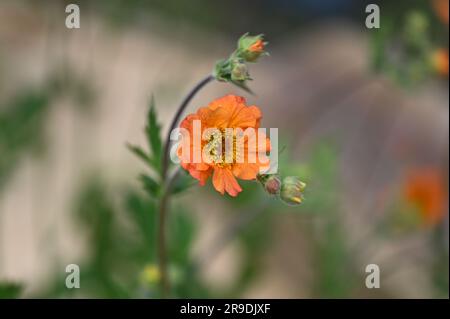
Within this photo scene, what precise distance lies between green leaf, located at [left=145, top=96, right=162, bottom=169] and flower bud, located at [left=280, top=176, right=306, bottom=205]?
154mm

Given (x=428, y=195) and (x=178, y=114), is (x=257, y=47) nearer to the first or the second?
(x=178, y=114)

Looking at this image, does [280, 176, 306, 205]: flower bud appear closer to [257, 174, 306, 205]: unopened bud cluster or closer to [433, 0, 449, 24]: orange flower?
[257, 174, 306, 205]: unopened bud cluster

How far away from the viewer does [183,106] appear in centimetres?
67

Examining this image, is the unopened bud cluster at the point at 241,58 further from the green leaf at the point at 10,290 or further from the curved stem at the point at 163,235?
the green leaf at the point at 10,290

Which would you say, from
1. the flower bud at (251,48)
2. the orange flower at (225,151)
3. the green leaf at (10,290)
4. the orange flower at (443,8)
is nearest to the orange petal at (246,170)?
the orange flower at (225,151)

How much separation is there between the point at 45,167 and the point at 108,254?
442 millimetres

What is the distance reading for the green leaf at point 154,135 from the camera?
709mm

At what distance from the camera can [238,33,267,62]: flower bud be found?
65 cm

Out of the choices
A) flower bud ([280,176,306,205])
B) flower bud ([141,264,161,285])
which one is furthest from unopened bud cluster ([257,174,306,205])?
flower bud ([141,264,161,285])

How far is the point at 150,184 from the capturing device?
75 cm

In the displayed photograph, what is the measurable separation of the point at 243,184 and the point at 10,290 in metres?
0.54

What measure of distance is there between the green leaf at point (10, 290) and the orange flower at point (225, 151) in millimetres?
309
